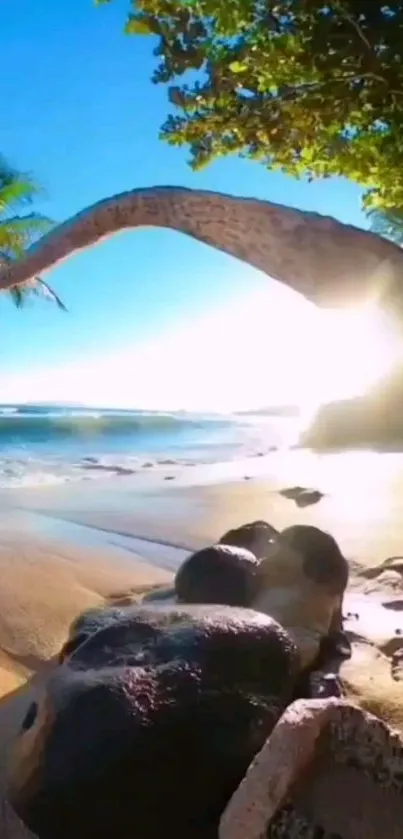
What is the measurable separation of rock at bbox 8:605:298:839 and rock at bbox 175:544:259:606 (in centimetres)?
155

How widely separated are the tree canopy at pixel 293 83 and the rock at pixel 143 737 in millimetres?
2966

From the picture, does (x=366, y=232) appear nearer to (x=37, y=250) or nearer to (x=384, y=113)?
(x=384, y=113)

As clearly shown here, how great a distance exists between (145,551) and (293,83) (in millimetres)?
6727

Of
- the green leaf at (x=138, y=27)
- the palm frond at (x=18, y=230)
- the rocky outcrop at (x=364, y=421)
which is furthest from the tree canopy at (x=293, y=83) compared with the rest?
the rocky outcrop at (x=364, y=421)

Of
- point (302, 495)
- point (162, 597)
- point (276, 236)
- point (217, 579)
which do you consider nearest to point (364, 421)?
point (302, 495)

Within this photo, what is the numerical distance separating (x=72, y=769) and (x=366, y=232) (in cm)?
257

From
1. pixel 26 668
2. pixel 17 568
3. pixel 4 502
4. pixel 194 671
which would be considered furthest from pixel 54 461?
pixel 194 671

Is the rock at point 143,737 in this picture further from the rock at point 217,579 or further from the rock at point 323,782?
the rock at point 217,579

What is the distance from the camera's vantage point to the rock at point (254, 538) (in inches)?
248

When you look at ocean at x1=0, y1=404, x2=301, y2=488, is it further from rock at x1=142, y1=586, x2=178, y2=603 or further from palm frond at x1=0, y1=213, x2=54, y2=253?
rock at x1=142, y1=586, x2=178, y2=603

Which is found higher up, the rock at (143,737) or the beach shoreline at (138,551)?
the rock at (143,737)

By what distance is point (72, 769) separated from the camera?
3031 millimetres

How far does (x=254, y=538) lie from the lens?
6465 millimetres

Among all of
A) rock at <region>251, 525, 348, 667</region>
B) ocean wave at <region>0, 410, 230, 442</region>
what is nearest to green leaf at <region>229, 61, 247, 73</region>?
rock at <region>251, 525, 348, 667</region>
